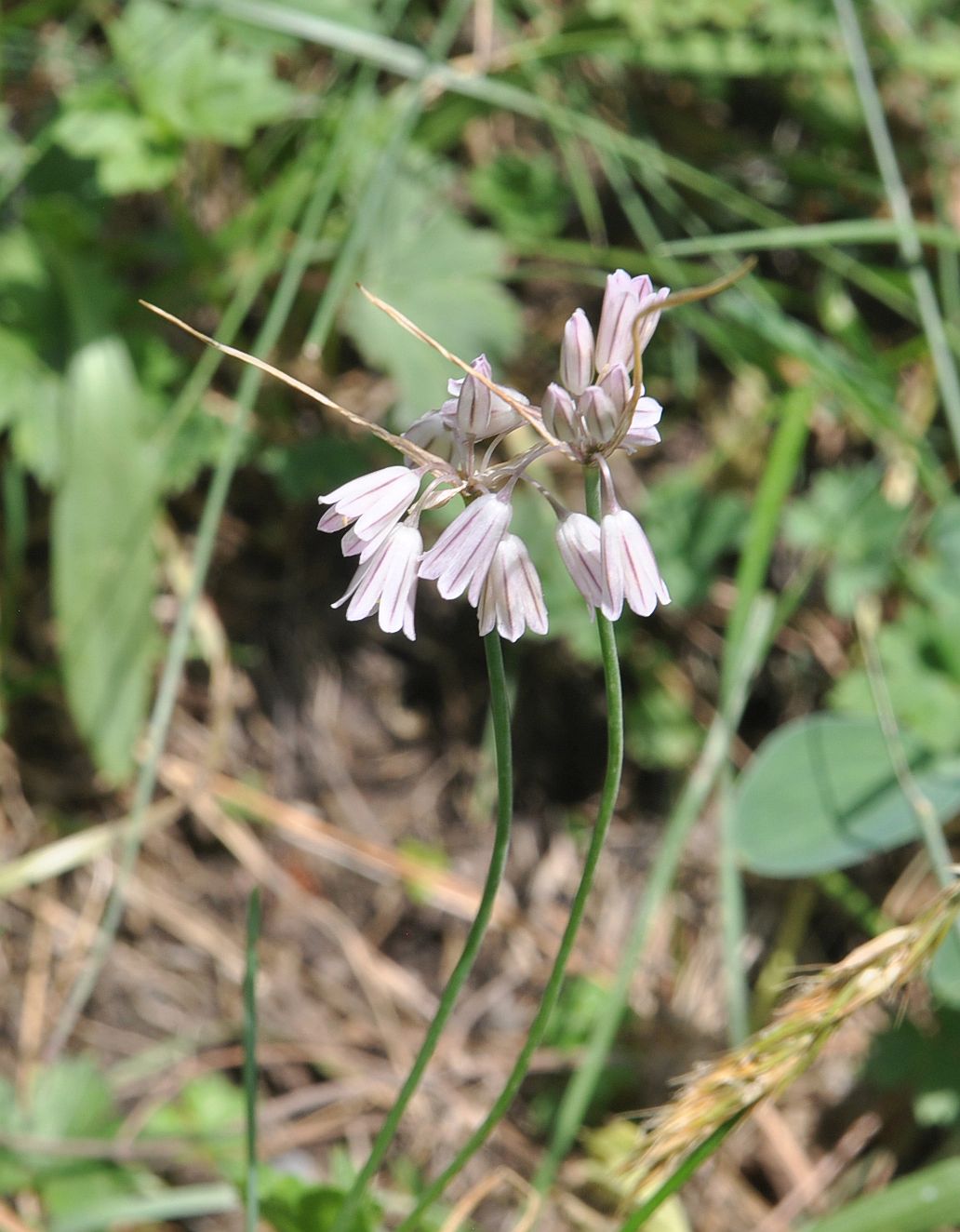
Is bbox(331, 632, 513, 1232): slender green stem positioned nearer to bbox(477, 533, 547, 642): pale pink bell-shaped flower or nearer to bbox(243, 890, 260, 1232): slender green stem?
bbox(477, 533, 547, 642): pale pink bell-shaped flower

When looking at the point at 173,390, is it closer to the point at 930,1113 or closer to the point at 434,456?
the point at 434,456

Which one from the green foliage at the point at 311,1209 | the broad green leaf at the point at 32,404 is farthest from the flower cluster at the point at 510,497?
the broad green leaf at the point at 32,404

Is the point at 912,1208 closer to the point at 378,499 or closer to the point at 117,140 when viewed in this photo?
the point at 378,499

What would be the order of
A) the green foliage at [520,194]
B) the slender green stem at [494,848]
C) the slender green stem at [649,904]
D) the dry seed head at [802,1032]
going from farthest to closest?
the green foliage at [520,194] → the slender green stem at [649,904] → the dry seed head at [802,1032] → the slender green stem at [494,848]

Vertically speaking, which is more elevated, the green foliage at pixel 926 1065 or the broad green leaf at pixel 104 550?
the broad green leaf at pixel 104 550

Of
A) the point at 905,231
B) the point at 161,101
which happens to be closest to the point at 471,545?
the point at 905,231

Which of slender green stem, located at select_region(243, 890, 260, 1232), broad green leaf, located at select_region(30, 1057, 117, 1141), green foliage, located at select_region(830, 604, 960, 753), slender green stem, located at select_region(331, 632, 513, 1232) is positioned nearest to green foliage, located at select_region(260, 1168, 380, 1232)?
slender green stem, located at select_region(243, 890, 260, 1232)

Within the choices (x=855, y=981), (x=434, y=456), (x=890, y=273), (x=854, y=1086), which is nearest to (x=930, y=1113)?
(x=854, y=1086)

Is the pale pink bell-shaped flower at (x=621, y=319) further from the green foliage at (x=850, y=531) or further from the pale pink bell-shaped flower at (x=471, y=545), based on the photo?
the green foliage at (x=850, y=531)

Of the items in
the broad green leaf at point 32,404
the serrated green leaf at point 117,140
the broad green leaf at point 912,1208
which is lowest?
the broad green leaf at point 912,1208
